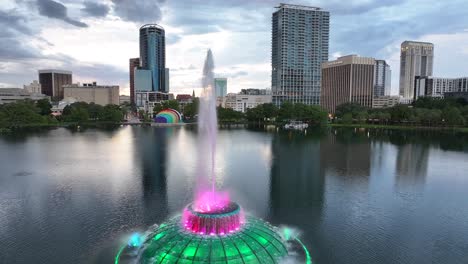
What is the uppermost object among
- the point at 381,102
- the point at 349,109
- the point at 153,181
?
the point at 381,102

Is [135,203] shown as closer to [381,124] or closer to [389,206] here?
[389,206]

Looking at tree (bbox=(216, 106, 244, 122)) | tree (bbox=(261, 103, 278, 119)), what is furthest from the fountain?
tree (bbox=(216, 106, 244, 122))

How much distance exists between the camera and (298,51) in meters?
157

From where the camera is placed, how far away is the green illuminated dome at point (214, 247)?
14.1 metres

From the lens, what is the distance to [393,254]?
1695cm

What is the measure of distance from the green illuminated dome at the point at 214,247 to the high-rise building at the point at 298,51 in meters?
144

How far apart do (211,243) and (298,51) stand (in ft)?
504

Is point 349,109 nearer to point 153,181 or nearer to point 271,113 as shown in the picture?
point 271,113

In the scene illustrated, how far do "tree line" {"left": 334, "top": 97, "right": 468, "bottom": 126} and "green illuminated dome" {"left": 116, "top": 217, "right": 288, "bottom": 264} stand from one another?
313 ft

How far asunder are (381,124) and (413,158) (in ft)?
216

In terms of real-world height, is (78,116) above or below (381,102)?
below

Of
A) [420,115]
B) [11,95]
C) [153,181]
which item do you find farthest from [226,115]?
[11,95]

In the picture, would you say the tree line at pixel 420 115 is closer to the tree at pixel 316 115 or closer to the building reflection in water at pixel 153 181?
the tree at pixel 316 115

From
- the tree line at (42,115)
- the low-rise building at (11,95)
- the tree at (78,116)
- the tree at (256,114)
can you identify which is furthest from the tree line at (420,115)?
the low-rise building at (11,95)
